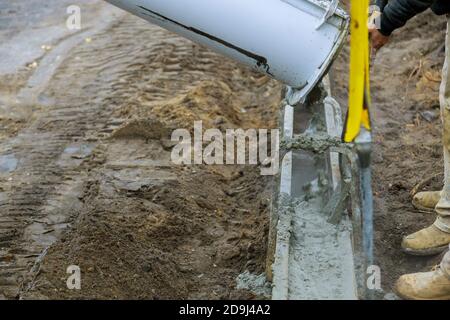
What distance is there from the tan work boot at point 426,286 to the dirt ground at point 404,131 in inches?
6.8

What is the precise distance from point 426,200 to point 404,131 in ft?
5.17

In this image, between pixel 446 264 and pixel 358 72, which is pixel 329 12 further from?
pixel 446 264

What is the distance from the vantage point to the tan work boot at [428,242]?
13.9 ft

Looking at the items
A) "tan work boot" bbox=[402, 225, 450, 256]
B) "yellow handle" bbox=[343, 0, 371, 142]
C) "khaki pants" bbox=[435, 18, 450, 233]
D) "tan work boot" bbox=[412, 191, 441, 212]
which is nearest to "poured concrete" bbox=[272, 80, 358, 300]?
"tan work boot" bbox=[402, 225, 450, 256]

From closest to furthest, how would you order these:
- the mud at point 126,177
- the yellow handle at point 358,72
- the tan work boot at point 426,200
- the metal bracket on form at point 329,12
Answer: the yellow handle at point 358,72 → the metal bracket on form at point 329,12 → the mud at point 126,177 → the tan work boot at point 426,200

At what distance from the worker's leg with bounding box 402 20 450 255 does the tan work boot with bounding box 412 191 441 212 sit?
0.47 metres

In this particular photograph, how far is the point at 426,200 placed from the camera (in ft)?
15.6

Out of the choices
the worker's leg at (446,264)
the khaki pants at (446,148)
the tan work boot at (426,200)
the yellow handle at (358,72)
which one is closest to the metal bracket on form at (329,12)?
the yellow handle at (358,72)

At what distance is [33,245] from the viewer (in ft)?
15.0

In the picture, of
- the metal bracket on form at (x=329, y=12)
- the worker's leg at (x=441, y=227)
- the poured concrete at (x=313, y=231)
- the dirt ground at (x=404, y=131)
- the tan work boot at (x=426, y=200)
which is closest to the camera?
the metal bracket on form at (x=329, y=12)

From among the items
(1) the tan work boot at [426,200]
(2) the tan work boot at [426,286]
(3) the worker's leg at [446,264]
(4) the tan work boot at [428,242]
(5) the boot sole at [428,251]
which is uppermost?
(1) the tan work boot at [426,200]

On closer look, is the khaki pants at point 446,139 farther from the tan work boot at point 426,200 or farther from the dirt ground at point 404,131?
the tan work boot at point 426,200

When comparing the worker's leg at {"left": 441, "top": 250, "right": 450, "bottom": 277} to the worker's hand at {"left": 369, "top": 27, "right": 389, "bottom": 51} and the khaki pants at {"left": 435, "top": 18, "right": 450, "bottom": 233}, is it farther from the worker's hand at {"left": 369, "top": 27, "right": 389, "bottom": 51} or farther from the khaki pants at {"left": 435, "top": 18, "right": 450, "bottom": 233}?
the worker's hand at {"left": 369, "top": 27, "right": 389, "bottom": 51}

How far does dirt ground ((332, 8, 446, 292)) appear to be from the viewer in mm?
4574
